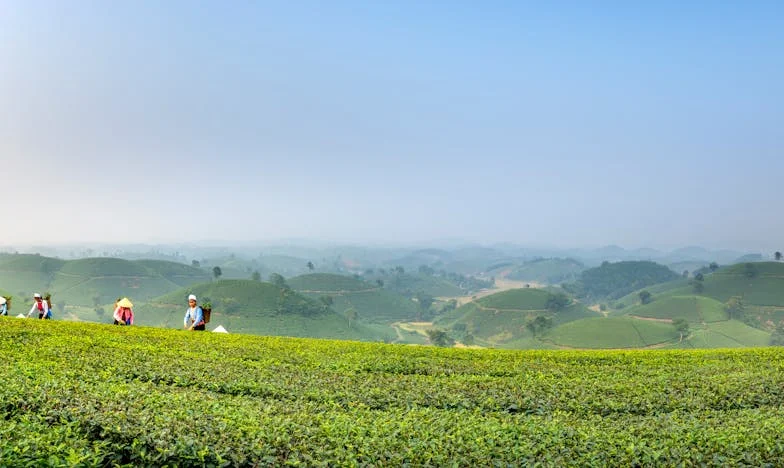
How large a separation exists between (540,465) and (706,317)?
179 meters

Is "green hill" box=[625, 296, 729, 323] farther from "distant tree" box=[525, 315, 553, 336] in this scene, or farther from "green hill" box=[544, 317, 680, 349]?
"distant tree" box=[525, 315, 553, 336]

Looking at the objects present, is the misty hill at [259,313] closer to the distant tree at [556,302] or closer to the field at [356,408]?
the distant tree at [556,302]

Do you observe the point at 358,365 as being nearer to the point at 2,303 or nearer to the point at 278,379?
the point at 278,379

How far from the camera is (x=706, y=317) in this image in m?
156

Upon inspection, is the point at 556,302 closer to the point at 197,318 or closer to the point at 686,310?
the point at 686,310

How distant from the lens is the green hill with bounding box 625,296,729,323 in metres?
157

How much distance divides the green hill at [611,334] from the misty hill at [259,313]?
58699 mm

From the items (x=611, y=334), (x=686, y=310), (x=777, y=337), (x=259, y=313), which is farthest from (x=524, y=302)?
(x=259, y=313)

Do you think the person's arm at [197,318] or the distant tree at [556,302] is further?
the distant tree at [556,302]

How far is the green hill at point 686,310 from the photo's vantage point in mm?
157250

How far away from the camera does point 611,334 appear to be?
455 ft

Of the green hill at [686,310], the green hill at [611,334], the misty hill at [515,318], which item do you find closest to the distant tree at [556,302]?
the misty hill at [515,318]

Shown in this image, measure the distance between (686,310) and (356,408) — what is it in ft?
604

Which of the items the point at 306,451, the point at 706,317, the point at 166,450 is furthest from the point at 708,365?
the point at 706,317
